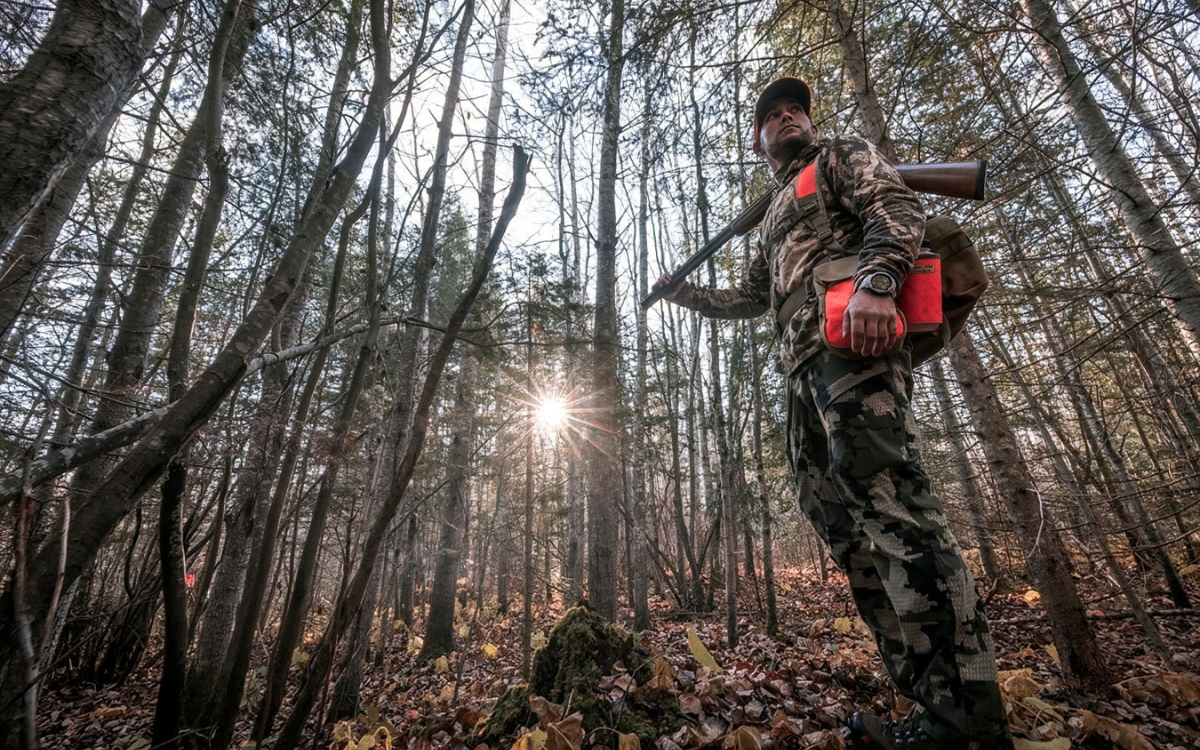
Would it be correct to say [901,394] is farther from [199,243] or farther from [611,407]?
[611,407]

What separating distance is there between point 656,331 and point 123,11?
29.0ft

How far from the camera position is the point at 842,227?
1.90 meters

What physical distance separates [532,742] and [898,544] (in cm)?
144

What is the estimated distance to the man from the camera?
1291 millimetres

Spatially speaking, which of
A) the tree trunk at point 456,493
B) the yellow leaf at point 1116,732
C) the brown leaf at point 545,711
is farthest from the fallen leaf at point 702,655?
the tree trunk at point 456,493

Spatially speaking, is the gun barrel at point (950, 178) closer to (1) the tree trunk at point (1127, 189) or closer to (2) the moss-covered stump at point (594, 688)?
(1) the tree trunk at point (1127, 189)

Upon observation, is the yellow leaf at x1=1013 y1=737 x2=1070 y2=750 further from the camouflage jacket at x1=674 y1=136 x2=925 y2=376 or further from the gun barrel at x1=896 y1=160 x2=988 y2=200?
the gun barrel at x1=896 y1=160 x2=988 y2=200

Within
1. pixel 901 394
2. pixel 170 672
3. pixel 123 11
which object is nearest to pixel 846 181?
pixel 901 394

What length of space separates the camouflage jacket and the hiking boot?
4.13ft

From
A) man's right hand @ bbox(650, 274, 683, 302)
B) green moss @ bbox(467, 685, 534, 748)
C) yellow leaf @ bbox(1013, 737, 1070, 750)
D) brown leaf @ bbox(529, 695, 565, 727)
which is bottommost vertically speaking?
green moss @ bbox(467, 685, 534, 748)

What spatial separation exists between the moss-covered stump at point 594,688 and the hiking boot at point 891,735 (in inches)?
26.5

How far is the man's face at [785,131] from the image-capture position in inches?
88.5

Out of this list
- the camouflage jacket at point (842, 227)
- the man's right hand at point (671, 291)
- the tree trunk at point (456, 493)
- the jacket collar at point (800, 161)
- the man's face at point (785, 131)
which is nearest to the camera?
the camouflage jacket at point (842, 227)

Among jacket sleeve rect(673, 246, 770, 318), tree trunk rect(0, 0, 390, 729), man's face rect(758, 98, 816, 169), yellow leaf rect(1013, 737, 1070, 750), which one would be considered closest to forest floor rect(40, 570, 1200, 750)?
yellow leaf rect(1013, 737, 1070, 750)
